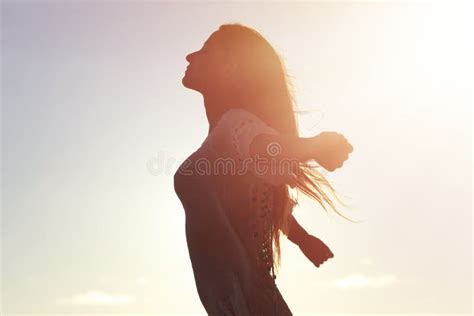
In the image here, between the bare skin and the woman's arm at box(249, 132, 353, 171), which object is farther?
the bare skin

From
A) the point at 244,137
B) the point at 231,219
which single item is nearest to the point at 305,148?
the point at 244,137

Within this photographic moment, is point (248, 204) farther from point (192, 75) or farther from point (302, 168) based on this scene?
point (192, 75)

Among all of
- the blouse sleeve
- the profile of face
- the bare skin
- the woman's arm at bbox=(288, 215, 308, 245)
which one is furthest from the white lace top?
the woman's arm at bbox=(288, 215, 308, 245)

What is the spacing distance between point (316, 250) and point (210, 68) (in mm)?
1406

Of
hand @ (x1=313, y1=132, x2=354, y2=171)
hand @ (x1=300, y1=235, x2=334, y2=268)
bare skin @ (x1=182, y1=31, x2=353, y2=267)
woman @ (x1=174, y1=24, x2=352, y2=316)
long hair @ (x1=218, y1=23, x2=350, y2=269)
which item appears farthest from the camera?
hand @ (x1=300, y1=235, x2=334, y2=268)

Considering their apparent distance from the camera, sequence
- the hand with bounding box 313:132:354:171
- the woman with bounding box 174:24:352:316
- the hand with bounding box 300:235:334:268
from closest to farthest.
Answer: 1. the hand with bounding box 313:132:354:171
2. the woman with bounding box 174:24:352:316
3. the hand with bounding box 300:235:334:268

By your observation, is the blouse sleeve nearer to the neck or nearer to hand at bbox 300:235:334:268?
the neck

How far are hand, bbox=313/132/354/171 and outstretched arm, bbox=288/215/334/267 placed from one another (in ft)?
4.36

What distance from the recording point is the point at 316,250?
4.46 meters

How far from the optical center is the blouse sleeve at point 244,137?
3562 millimetres

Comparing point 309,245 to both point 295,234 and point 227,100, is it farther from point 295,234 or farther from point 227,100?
point 227,100

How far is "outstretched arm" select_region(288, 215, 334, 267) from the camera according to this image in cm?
446

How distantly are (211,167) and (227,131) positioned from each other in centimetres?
23

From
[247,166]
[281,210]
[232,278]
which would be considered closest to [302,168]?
[281,210]
